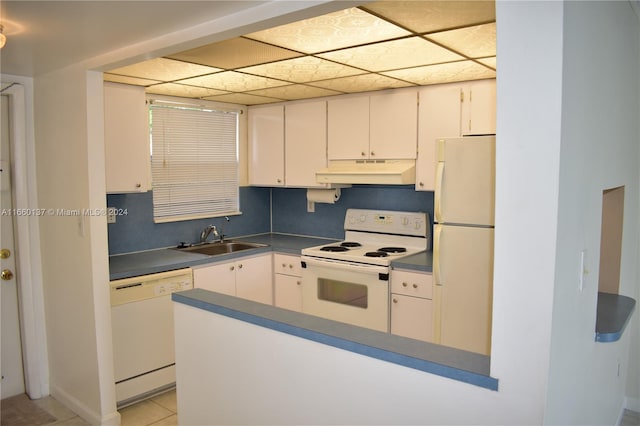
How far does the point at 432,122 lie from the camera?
12.1ft

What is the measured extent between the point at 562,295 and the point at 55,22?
2.30 meters

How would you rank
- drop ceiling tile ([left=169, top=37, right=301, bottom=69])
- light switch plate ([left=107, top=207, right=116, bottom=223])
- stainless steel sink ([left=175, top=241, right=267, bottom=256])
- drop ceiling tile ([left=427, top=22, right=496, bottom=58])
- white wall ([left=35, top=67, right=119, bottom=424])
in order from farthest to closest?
stainless steel sink ([left=175, top=241, right=267, bottom=256]) < light switch plate ([left=107, top=207, right=116, bottom=223]) < white wall ([left=35, top=67, right=119, bottom=424]) < drop ceiling tile ([left=169, top=37, right=301, bottom=69]) < drop ceiling tile ([left=427, top=22, right=496, bottom=58])

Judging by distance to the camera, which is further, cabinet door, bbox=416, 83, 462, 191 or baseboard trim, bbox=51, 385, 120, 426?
cabinet door, bbox=416, 83, 462, 191

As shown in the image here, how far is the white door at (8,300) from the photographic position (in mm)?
3422

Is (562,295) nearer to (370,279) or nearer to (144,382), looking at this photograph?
(370,279)

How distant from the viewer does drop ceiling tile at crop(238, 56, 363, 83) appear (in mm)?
2949

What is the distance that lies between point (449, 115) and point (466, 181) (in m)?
0.75

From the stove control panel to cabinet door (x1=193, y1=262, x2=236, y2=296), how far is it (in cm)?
119

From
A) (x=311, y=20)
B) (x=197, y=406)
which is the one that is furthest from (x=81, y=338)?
(x=311, y=20)

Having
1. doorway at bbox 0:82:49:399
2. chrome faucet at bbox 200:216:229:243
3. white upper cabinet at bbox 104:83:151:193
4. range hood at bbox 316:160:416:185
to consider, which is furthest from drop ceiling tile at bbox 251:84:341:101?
doorway at bbox 0:82:49:399

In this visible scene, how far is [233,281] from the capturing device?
162 inches

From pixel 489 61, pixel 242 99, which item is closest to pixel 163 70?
pixel 242 99

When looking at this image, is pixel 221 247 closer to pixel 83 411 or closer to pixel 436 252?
pixel 83 411

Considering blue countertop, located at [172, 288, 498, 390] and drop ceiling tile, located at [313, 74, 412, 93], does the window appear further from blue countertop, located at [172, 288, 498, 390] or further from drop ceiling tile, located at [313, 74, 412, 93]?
blue countertop, located at [172, 288, 498, 390]
